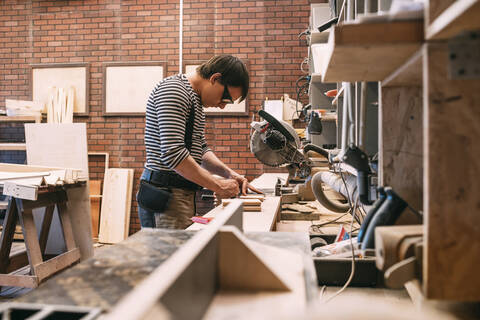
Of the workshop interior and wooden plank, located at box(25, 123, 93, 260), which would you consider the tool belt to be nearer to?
the workshop interior

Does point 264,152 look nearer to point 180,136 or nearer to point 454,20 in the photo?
point 180,136

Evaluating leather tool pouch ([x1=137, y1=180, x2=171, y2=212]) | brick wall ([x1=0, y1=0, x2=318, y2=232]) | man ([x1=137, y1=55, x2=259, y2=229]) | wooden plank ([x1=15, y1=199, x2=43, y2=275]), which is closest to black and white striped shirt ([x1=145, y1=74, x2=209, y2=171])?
man ([x1=137, y1=55, x2=259, y2=229])

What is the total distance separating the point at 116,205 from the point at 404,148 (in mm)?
4713

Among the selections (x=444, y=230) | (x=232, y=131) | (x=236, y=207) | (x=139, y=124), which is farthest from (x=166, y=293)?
(x=139, y=124)

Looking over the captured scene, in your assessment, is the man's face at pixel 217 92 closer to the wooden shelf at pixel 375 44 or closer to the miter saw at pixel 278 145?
the miter saw at pixel 278 145

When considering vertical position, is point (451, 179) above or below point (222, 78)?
below

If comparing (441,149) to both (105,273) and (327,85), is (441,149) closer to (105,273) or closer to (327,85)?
(105,273)

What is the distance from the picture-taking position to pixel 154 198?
2062 millimetres

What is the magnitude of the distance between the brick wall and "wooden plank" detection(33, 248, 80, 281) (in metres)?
1.81

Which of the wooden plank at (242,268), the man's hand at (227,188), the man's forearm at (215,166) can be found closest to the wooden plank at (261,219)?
the man's hand at (227,188)

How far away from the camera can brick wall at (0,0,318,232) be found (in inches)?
201

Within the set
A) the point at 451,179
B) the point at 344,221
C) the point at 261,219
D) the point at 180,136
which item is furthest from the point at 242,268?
the point at 344,221

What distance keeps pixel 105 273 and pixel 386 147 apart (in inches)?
29.4

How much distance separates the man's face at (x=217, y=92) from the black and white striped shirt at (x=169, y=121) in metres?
0.08
